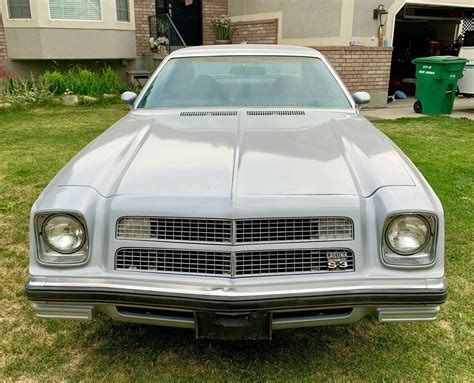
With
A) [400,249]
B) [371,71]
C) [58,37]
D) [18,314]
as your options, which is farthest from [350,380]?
[58,37]

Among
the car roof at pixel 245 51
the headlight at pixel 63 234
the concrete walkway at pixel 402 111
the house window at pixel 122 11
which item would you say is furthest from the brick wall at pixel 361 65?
the headlight at pixel 63 234

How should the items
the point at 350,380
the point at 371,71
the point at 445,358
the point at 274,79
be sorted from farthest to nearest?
the point at 371,71 < the point at 274,79 < the point at 445,358 < the point at 350,380

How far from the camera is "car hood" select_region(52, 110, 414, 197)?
7.61 ft

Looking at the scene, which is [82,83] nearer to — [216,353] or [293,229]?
[216,353]

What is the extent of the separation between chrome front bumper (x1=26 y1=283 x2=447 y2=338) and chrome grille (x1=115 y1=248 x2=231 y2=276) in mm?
127

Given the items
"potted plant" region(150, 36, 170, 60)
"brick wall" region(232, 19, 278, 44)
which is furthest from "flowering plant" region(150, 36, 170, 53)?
"brick wall" region(232, 19, 278, 44)

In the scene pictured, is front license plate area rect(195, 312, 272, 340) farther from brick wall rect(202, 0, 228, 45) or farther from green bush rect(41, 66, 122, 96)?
brick wall rect(202, 0, 228, 45)

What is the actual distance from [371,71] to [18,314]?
32.9ft

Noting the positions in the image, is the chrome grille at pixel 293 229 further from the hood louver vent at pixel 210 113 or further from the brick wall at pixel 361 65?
the brick wall at pixel 361 65

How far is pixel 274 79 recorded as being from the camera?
12.7 ft

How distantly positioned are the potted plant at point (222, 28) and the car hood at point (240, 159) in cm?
1156

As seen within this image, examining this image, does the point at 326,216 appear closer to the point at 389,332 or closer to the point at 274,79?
the point at 389,332

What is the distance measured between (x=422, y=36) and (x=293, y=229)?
17507 millimetres

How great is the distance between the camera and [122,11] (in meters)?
13.1
